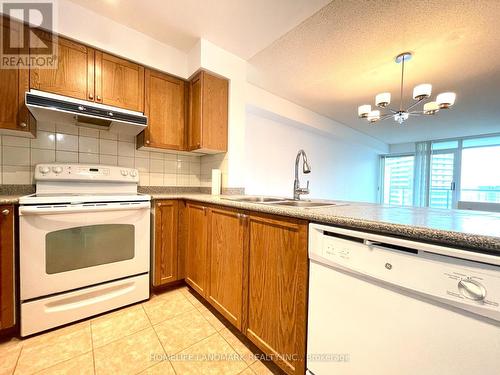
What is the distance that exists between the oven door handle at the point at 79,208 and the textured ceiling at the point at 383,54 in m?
1.92

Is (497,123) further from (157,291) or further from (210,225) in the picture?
(157,291)

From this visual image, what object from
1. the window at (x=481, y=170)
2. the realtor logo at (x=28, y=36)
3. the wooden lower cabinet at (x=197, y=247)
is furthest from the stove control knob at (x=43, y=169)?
the window at (x=481, y=170)

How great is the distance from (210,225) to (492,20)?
2673mm

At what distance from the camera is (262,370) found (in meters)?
1.12

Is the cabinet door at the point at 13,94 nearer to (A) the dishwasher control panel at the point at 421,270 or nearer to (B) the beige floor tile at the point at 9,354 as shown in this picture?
(B) the beige floor tile at the point at 9,354

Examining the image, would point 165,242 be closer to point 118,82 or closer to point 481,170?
point 118,82

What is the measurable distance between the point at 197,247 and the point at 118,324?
0.71m

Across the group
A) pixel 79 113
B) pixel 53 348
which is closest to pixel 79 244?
pixel 53 348

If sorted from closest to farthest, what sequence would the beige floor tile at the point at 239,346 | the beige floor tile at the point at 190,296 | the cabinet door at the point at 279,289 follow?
the cabinet door at the point at 279,289 < the beige floor tile at the point at 239,346 < the beige floor tile at the point at 190,296

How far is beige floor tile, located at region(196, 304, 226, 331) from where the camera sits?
144 centimetres

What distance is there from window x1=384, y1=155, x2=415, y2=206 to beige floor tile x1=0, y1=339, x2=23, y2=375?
746 centimetres

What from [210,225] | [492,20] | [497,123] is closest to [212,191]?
[210,225]

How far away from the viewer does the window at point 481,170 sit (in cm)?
465

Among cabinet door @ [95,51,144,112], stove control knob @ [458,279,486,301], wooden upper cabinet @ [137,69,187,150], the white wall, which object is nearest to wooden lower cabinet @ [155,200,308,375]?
stove control knob @ [458,279,486,301]
